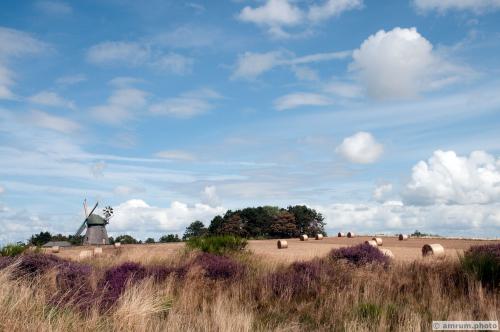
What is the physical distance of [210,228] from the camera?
71750mm

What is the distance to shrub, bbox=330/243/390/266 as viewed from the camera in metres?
17.1

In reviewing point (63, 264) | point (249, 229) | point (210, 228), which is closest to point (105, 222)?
point (210, 228)

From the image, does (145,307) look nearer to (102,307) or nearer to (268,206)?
(102,307)

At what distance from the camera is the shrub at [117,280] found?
11.0 m

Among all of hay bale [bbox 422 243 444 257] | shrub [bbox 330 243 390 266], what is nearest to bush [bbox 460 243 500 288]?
shrub [bbox 330 243 390 266]

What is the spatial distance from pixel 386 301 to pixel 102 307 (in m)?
6.10

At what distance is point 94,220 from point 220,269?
58.1 meters

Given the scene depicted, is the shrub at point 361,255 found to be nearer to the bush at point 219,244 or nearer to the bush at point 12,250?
the bush at point 219,244

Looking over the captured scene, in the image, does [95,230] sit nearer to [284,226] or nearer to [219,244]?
[284,226]

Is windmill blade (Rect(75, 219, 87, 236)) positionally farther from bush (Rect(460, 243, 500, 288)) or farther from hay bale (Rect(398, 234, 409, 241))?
bush (Rect(460, 243, 500, 288))

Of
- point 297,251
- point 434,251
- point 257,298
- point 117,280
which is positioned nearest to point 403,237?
point 297,251

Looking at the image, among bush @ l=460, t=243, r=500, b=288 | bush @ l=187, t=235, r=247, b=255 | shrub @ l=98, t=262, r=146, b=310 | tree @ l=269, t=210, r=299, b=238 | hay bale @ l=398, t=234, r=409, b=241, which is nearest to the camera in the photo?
shrub @ l=98, t=262, r=146, b=310

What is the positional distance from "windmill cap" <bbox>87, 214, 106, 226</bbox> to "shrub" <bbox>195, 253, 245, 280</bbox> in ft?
185

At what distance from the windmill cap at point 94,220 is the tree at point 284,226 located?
77.9ft
